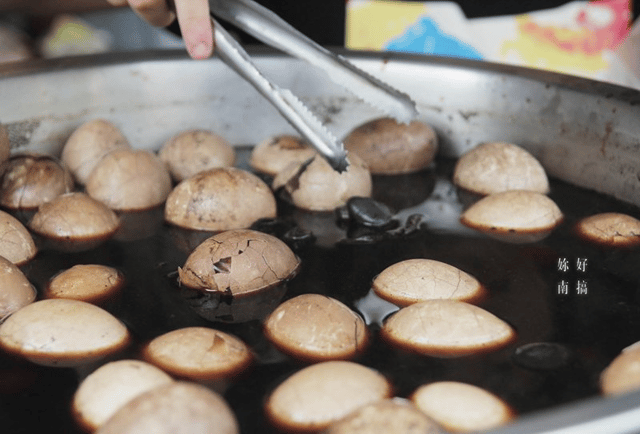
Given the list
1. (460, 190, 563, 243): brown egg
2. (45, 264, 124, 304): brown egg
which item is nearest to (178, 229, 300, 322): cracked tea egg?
(45, 264, 124, 304): brown egg

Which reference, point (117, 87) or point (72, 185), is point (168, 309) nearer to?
point (72, 185)

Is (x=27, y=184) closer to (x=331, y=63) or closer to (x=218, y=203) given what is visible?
(x=218, y=203)

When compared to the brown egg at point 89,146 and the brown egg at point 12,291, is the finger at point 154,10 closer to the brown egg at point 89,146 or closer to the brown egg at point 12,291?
the brown egg at point 89,146

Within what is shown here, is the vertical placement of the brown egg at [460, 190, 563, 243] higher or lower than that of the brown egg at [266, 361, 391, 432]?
lower

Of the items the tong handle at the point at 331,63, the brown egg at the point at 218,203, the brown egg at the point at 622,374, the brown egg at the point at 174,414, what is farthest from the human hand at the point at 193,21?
the brown egg at the point at 622,374

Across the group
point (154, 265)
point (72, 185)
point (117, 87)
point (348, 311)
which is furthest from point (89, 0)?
point (348, 311)

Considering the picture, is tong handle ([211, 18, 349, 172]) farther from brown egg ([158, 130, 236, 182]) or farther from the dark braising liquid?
brown egg ([158, 130, 236, 182])

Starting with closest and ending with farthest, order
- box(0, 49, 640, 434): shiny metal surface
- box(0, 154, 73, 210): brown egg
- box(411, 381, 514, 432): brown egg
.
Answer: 1. box(411, 381, 514, 432): brown egg
2. box(0, 154, 73, 210): brown egg
3. box(0, 49, 640, 434): shiny metal surface
